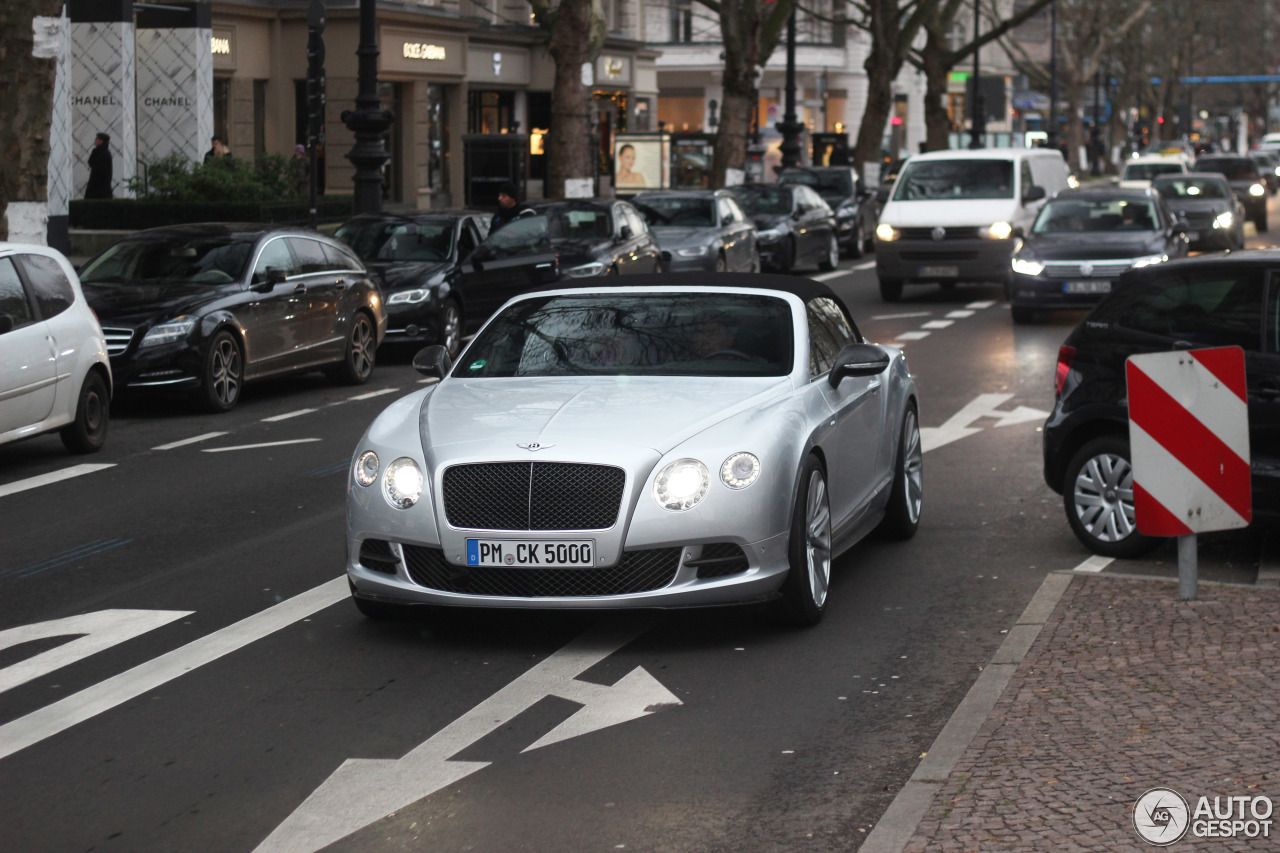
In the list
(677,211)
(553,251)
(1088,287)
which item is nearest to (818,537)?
(553,251)

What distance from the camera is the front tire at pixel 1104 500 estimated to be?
9281 millimetres

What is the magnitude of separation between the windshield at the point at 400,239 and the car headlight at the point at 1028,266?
683 cm

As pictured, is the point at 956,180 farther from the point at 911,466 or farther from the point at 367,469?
the point at 367,469

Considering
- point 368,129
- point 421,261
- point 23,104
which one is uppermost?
point 368,129

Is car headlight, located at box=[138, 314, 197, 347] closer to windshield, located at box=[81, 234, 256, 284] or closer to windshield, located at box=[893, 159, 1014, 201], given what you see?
windshield, located at box=[81, 234, 256, 284]

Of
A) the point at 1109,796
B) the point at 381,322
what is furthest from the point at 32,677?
the point at 381,322

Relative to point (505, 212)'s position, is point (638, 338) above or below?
below

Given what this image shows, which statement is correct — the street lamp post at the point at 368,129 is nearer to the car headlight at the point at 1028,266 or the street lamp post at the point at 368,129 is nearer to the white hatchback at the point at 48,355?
the car headlight at the point at 1028,266

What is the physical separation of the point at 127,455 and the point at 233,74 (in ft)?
104

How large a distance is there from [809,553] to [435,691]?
1730 mm

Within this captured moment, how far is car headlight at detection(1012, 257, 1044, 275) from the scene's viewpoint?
2267 cm

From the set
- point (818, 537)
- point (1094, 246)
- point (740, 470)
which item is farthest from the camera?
point (1094, 246)

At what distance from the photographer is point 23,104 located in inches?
703

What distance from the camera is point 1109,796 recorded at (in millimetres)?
5324
